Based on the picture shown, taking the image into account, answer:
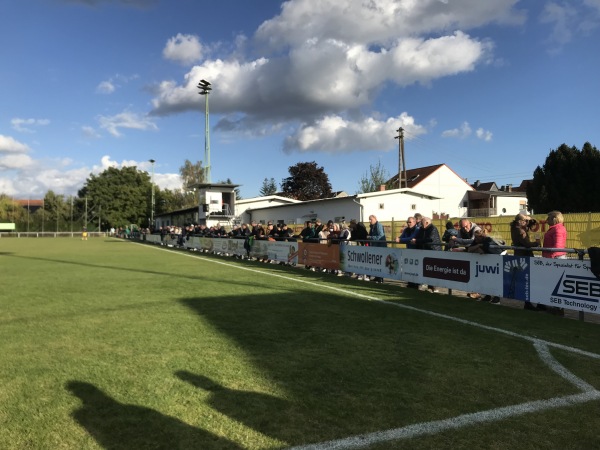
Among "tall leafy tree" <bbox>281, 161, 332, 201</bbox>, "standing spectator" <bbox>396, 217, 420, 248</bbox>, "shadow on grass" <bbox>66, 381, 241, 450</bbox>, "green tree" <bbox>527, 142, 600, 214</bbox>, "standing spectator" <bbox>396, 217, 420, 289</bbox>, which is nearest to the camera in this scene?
"shadow on grass" <bbox>66, 381, 241, 450</bbox>

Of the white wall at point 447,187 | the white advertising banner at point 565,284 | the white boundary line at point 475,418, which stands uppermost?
the white wall at point 447,187

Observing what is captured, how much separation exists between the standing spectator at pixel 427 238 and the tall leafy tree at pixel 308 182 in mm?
62861

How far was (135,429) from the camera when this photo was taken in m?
3.35

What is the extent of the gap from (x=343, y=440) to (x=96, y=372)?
279 centimetres

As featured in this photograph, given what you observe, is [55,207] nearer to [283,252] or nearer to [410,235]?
[283,252]

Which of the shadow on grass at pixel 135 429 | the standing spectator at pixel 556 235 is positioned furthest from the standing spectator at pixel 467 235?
the shadow on grass at pixel 135 429

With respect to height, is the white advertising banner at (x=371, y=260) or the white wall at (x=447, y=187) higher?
the white wall at (x=447, y=187)

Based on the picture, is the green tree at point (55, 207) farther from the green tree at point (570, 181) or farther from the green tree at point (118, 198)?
the green tree at point (570, 181)

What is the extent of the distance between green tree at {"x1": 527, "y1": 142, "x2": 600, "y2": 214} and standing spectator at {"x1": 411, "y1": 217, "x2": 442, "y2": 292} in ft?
90.1

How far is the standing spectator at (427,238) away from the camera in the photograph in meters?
11.2

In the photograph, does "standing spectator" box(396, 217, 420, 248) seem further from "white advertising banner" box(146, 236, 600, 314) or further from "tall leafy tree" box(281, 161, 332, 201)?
"tall leafy tree" box(281, 161, 332, 201)

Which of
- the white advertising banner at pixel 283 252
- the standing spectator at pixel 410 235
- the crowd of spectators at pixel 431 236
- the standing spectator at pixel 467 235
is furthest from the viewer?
the white advertising banner at pixel 283 252

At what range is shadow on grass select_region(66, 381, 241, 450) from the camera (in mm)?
3133

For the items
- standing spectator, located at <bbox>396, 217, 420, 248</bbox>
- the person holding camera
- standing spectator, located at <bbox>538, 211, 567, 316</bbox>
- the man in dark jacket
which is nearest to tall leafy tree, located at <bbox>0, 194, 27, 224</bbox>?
standing spectator, located at <bbox>396, 217, 420, 248</bbox>
